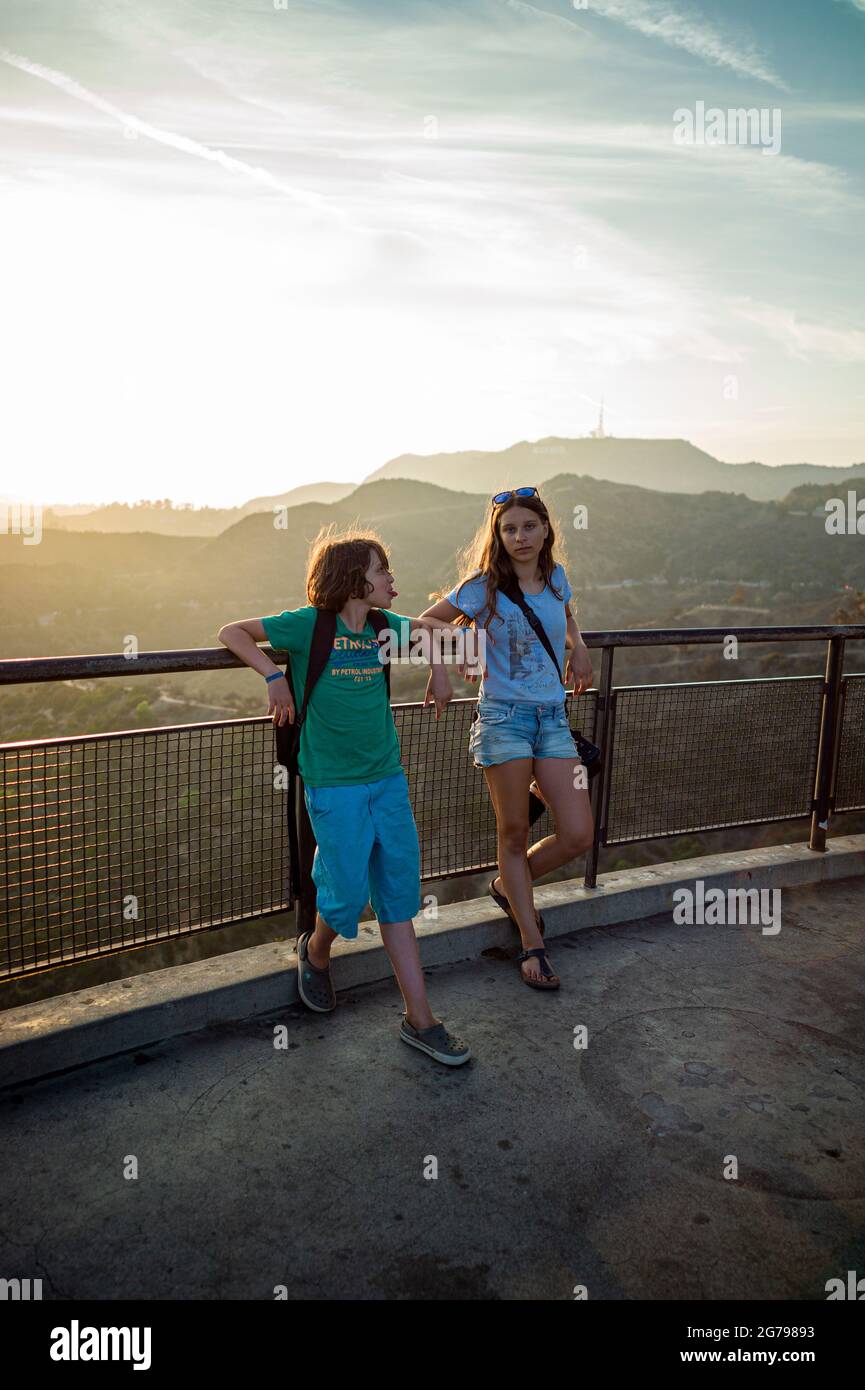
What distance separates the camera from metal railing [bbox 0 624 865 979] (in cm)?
320

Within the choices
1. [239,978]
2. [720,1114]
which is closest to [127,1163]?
[239,978]

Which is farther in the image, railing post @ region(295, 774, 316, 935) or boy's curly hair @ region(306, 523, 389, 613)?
railing post @ region(295, 774, 316, 935)

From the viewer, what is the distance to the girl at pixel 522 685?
137 inches

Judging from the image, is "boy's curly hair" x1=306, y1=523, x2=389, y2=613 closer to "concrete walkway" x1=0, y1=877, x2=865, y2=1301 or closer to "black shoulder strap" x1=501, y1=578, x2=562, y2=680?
"black shoulder strap" x1=501, y1=578, x2=562, y2=680

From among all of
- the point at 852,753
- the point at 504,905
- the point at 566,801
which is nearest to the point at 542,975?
the point at 504,905

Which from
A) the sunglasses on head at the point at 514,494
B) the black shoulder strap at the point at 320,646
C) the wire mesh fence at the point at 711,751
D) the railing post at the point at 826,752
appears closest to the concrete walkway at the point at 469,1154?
the black shoulder strap at the point at 320,646

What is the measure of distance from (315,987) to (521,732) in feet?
3.95

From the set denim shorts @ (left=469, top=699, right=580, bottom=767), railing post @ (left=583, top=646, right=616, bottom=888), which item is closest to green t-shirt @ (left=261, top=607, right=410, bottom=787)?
denim shorts @ (left=469, top=699, right=580, bottom=767)

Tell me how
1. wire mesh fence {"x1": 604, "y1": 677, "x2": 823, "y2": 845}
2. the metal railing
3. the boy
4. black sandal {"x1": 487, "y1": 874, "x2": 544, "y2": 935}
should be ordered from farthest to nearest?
1. wire mesh fence {"x1": 604, "y1": 677, "x2": 823, "y2": 845}
2. black sandal {"x1": 487, "y1": 874, "x2": 544, "y2": 935}
3. the metal railing
4. the boy

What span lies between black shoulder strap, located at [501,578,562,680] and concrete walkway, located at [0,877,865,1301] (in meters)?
1.29

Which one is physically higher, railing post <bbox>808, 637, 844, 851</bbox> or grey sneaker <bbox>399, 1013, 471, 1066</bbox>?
railing post <bbox>808, 637, 844, 851</bbox>
